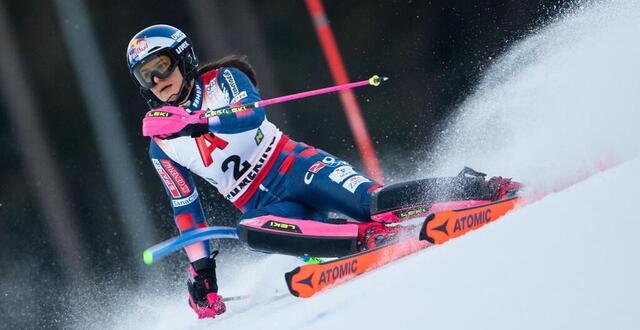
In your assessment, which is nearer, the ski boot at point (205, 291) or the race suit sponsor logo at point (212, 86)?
the race suit sponsor logo at point (212, 86)

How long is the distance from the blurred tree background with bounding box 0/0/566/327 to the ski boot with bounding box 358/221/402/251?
314 centimetres

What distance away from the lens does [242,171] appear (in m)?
4.84

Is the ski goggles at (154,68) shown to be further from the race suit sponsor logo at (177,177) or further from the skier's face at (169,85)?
the race suit sponsor logo at (177,177)

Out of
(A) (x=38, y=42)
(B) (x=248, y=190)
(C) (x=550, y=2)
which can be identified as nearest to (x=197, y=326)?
(B) (x=248, y=190)

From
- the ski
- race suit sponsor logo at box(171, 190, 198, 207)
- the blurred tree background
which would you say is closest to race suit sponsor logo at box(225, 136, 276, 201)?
race suit sponsor logo at box(171, 190, 198, 207)

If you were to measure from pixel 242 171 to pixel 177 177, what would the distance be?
354 mm

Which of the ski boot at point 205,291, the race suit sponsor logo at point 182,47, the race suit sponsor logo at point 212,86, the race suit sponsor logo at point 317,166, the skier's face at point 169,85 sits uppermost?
the race suit sponsor logo at point 182,47

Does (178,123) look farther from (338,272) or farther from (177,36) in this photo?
(338,272)

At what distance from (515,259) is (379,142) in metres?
4.57

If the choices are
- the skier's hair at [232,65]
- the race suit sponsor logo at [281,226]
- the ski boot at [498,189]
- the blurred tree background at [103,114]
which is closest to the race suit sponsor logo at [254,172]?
the skier's hair at [232,65]

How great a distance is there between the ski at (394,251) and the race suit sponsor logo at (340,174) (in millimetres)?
508

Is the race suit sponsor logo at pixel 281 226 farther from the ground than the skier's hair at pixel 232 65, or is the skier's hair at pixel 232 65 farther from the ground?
the skier's hair at pixel 232 65

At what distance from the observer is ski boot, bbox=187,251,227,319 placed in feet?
16.0

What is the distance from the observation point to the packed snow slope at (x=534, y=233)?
97.6 inches
